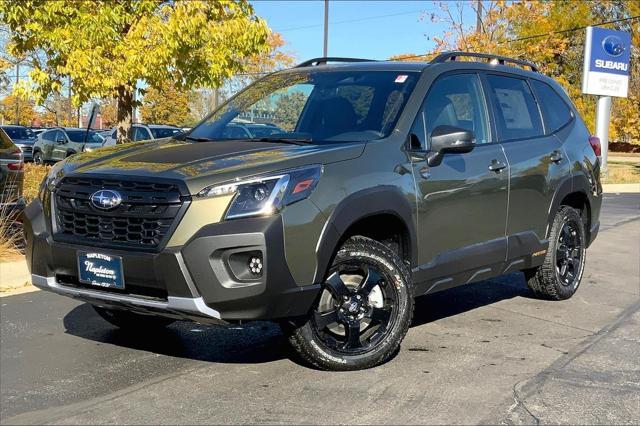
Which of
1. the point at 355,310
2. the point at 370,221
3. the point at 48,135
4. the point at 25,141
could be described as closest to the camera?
the point at 355,310

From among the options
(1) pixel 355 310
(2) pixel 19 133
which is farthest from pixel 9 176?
(2) pixel 19 133

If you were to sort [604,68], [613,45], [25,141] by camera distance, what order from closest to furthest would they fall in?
[604,68] < [613,45] < [25,141]

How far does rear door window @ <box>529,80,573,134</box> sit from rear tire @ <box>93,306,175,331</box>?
11.7 feet

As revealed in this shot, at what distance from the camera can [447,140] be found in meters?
4.88

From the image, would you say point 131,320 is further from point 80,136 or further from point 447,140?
point 80,136

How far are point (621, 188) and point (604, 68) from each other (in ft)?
17.7

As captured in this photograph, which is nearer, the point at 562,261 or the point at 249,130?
the point at 249,130

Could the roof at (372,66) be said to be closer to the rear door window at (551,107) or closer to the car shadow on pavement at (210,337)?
the rear door window at (551,107)

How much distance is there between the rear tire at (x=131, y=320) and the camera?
542 cm

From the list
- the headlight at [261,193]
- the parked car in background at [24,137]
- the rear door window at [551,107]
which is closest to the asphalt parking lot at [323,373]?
the headlight at [261,193]

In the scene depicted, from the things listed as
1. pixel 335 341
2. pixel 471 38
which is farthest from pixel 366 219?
pixel 471 38

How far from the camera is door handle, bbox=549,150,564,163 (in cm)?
621

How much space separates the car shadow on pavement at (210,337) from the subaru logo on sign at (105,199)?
100 centimetres

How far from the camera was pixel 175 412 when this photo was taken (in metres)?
3.95
